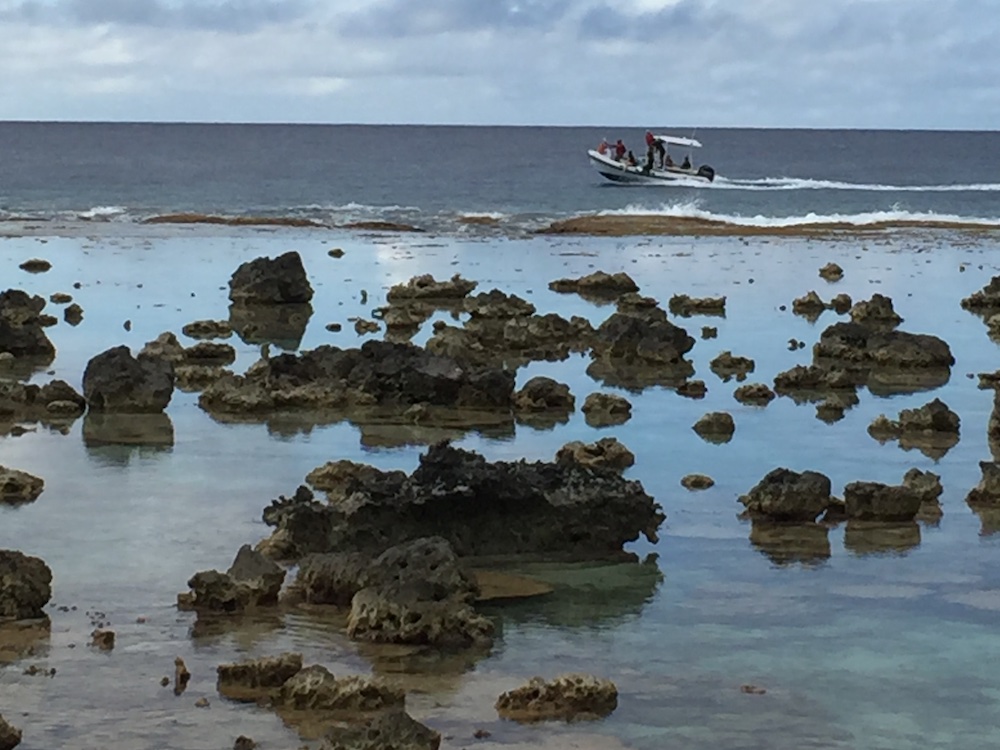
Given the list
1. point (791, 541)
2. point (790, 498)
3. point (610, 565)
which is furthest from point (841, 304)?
point (610, 565)

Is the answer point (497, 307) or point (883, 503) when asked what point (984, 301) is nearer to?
point (497, 307)

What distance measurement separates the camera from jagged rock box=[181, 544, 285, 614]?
1307 centimetres

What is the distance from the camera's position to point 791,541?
15.5 meters

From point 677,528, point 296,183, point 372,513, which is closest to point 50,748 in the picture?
point 372,513

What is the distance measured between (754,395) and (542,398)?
8.72 feet

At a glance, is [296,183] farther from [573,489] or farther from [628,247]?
[573,489]

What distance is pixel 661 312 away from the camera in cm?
3044

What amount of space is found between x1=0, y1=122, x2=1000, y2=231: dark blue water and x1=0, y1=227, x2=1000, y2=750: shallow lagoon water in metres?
41.4

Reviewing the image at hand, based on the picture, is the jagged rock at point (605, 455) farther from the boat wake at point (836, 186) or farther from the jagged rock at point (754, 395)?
the boat wake at point (836, 186)

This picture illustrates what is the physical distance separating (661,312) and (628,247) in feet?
67.5

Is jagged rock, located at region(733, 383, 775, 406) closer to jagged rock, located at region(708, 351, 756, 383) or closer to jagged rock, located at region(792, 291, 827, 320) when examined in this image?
jagged rock, located at region(708, 351, 756, 383)

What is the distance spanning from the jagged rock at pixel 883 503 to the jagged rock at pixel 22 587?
22.7ft

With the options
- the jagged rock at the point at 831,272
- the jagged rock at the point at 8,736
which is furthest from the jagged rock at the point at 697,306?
the jagged rock at the point at 8,736

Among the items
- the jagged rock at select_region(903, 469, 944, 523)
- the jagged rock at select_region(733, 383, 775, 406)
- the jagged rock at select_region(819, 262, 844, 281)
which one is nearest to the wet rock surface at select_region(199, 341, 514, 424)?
the jagged rock at select_region(733, 383, 775, 406)
